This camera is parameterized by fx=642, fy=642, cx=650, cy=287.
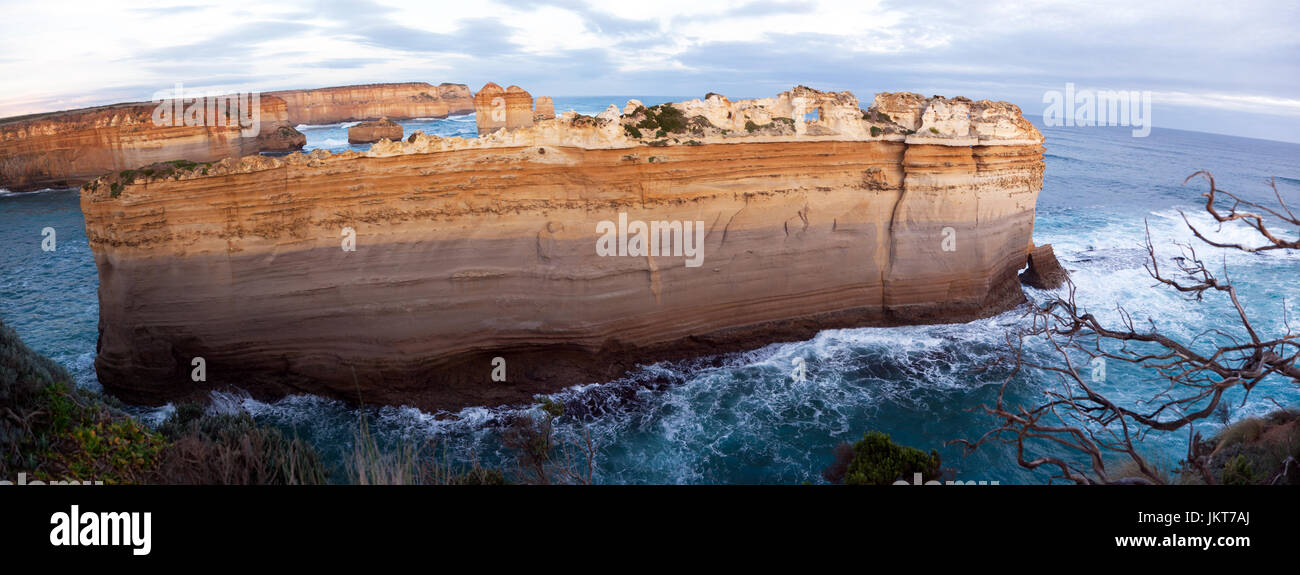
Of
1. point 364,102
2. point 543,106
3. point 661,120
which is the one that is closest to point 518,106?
point 543,106

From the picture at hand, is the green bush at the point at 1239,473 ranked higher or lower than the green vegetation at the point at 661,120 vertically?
lower

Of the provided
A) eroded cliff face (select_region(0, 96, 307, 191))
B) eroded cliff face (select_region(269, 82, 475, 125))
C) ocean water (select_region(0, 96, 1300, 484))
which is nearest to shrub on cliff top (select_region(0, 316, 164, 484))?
ocean water (select_region(0, 96, 1300, 484))

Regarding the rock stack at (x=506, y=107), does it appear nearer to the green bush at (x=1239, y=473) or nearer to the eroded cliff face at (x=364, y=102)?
the green bush at (x=1239, y=473)

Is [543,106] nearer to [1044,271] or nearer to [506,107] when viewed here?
[506,107]

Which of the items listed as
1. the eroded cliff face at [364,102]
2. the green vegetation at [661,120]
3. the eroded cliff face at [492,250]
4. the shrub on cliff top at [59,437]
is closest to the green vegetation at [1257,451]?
the eroded cliff face at [492,250]
